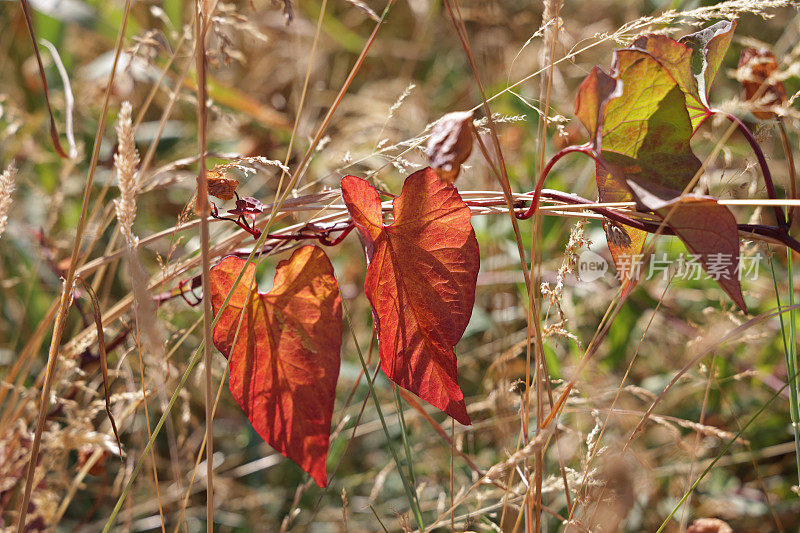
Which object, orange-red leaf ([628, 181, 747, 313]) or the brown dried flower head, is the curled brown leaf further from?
the brown dried flower head

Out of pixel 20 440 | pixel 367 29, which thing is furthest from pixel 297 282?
pixel 367 29

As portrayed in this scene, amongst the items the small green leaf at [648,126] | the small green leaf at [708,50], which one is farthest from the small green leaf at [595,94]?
the small green leaf at [708,50]

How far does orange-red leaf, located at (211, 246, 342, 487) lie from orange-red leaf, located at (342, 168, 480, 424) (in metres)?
0.04

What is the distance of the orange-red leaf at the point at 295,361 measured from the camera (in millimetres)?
472

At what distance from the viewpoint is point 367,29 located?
1845mm

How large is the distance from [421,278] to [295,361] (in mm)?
119

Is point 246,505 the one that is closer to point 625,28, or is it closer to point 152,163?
point 152,163

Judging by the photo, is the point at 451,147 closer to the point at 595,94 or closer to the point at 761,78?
the point at 595,94

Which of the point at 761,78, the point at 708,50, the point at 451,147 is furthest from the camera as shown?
the point at 761,78

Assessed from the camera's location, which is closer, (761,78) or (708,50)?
(708,50)

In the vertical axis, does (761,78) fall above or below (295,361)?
above

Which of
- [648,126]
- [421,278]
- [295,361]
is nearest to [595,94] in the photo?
[648,126]

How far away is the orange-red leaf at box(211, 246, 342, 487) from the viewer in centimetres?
47

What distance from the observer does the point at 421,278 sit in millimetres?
458
